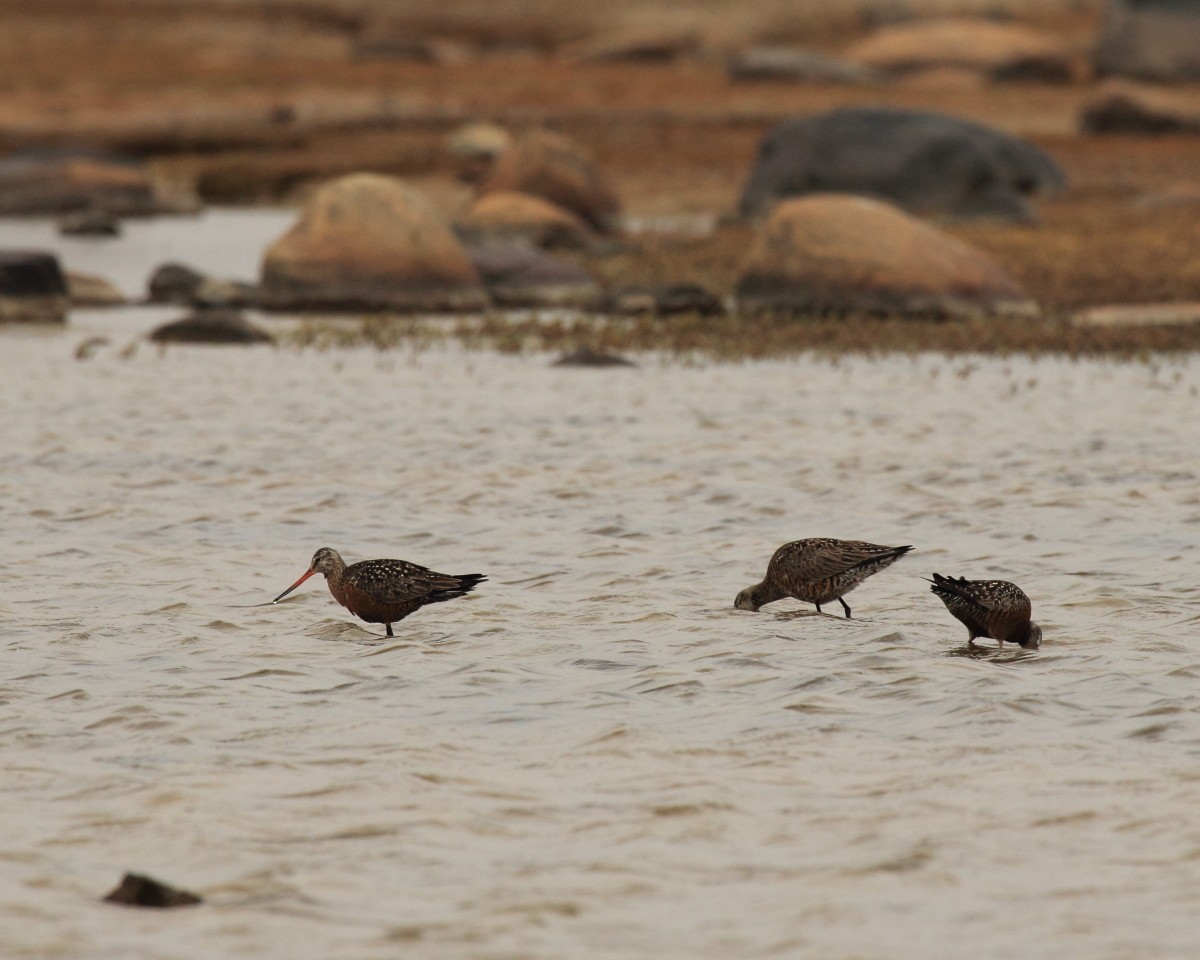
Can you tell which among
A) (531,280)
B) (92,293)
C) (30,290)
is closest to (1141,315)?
(531,280)

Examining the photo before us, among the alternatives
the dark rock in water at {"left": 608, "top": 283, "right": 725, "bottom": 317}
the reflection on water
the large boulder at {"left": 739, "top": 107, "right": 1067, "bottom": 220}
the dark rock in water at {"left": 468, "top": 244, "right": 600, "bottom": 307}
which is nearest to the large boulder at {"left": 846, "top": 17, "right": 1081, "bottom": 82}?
the large boulder at {"left": 739, "top": 107, "right": 1067, "bottom": 220}

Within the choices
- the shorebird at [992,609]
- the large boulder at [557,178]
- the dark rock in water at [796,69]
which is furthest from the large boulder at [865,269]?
the dark rock in water at [796,69]

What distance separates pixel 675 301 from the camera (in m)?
23.8

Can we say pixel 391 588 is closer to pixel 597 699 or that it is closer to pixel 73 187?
pixel 597 699

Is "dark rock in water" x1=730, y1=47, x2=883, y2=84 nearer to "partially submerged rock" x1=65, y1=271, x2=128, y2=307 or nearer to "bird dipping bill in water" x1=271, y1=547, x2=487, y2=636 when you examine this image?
"partially submerged rock" x1=65, y1=271, x2=128, y2=307

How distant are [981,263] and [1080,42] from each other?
60.5 m

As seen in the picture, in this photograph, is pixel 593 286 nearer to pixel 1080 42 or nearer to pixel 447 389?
pixel 447 389

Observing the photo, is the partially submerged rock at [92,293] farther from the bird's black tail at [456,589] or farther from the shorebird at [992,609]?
the shorebird at [992,609]

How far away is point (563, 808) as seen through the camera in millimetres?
6793

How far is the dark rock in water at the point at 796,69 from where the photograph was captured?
70.4 m

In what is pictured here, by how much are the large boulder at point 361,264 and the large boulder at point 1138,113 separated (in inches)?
1197

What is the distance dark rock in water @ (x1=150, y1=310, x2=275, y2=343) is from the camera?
73.2 ft

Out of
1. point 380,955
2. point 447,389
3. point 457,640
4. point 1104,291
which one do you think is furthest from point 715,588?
point 1104,291

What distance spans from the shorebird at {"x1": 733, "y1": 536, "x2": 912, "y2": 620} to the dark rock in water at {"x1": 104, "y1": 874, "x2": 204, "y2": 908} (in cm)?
423
